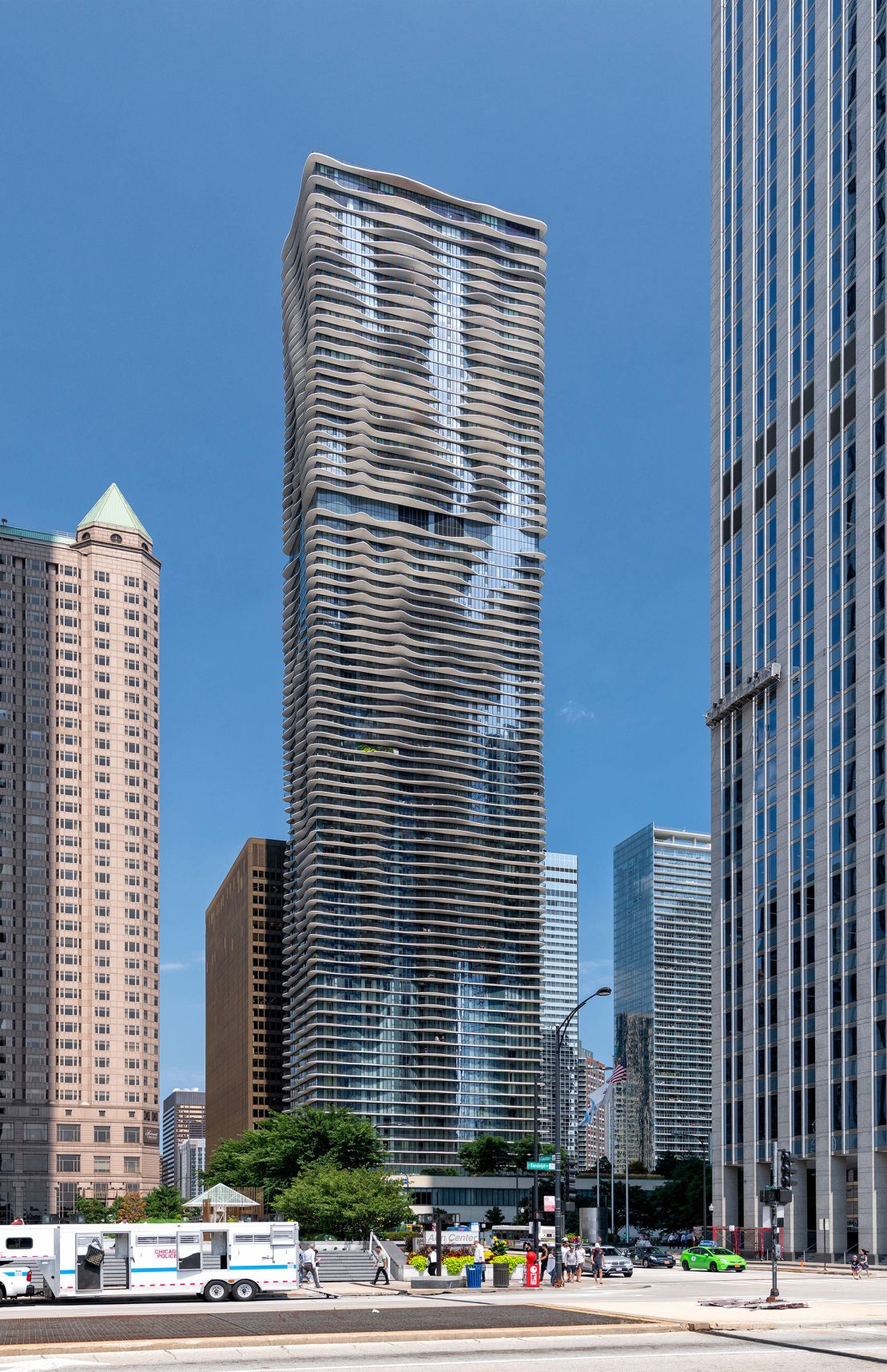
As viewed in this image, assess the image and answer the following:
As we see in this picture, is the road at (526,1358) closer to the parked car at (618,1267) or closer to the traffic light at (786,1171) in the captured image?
the traffic light at (786,1171)

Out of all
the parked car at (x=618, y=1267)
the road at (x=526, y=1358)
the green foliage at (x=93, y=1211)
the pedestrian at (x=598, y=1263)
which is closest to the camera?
the road at (x=526, y=1358)

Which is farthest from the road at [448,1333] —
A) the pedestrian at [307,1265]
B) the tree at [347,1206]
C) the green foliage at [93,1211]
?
the green foliage at [93,1211]

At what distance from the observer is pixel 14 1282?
5425cm

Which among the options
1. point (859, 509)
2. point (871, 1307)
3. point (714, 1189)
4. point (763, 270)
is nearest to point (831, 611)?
point (859, 509)

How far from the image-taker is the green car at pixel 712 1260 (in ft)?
268

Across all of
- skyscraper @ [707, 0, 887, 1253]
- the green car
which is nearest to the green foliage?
skyscraper @ [707, 0, 887, 1253]

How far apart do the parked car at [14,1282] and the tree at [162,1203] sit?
126m

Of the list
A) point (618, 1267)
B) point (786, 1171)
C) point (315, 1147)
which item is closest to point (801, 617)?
point (618, 1267)

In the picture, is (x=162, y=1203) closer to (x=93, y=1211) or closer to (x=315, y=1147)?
(x=93, y=1211)

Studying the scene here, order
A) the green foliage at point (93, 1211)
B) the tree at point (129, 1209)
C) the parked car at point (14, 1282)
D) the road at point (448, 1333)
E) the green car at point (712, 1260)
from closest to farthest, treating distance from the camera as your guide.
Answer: the road at point (448, 1333) < the parked car at point (14, 1282) < the green car at point (712, 1260) < the tree at point (129, 1209) < the green foliage at point (93, 1211)

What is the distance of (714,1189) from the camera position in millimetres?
115312

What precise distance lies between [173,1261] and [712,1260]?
3833 cm

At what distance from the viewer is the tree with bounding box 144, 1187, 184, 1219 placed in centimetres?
17912

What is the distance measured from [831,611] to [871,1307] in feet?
201
